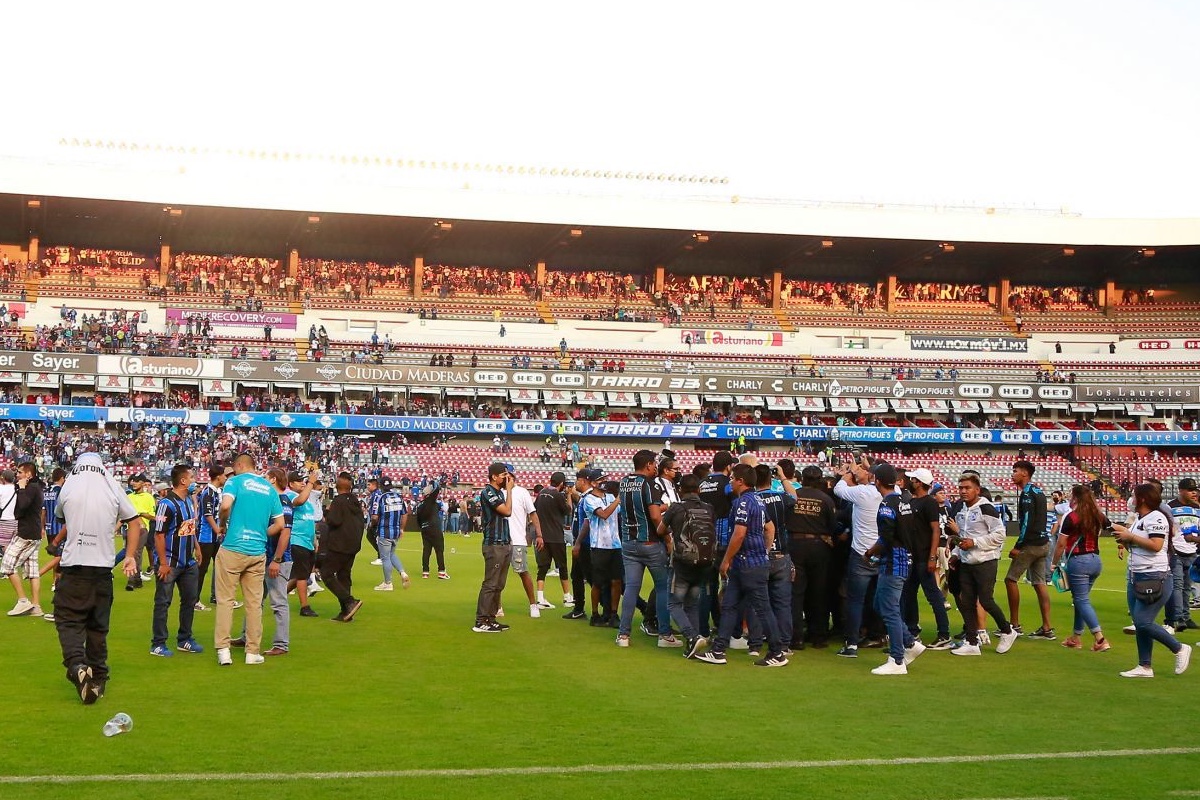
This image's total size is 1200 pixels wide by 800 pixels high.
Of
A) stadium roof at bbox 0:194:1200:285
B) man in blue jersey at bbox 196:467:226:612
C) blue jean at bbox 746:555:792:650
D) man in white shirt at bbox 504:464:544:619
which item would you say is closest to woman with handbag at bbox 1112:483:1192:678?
blue jean at bbox 746:555:792:650

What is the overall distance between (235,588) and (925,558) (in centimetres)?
646

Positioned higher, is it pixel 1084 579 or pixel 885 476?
pixel 885 476

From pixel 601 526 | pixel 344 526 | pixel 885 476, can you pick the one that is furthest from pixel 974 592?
pixel 344 526

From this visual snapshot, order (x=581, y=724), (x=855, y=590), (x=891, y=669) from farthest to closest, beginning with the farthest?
(x=855, y=590), (x=891, y=669), (x=581, y=724)

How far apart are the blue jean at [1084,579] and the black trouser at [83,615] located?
9.26 m

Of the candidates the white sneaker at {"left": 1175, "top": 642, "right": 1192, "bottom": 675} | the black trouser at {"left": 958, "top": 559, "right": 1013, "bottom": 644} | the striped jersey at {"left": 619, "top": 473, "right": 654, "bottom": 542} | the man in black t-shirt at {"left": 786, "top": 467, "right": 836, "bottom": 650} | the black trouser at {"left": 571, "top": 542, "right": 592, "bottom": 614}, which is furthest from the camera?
the black trouser at {"left": 571, "top": 542, "right": 592, "bottom": 614}

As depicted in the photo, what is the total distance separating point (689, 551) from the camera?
10.7 metres

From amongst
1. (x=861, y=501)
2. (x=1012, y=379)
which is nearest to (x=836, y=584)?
(x=861, y=501)

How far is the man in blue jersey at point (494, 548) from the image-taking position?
12.5 m

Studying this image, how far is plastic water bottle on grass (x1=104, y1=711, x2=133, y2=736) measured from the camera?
23.3 feet

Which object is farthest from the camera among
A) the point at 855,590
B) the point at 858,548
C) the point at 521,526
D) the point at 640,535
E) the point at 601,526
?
the point at 521,526

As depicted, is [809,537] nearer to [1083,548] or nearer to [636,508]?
[636,508]

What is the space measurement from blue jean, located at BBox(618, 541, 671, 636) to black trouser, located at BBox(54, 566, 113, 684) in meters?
5.07

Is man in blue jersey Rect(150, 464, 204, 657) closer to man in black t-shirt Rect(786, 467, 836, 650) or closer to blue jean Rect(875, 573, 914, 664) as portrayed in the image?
man in black t-shirt Rect(786, 467, 836, 650)
